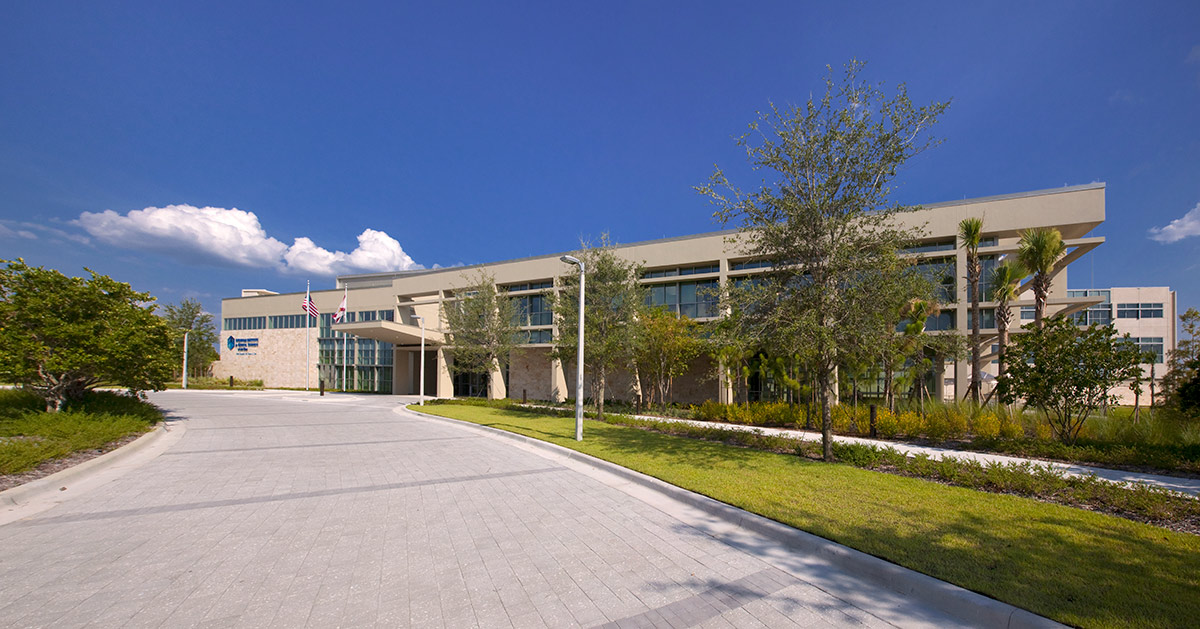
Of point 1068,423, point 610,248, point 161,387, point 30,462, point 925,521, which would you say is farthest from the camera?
point 610,248

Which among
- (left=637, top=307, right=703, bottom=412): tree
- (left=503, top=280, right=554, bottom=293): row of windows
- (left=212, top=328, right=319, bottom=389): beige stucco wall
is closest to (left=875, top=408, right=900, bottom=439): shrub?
(left=637, top=307, right=703, bottom=412): tree

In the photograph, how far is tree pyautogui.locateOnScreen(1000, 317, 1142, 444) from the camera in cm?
988

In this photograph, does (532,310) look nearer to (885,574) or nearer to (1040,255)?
(1040,255)

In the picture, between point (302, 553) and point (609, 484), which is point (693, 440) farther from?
point (302, 553)

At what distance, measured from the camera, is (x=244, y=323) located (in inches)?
2148

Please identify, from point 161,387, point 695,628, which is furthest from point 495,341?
point 695,628

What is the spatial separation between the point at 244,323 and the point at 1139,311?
88847 mm

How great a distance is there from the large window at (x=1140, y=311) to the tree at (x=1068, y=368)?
45.6 meters

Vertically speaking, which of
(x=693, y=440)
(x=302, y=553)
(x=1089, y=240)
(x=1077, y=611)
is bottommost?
(x=693, y=440)

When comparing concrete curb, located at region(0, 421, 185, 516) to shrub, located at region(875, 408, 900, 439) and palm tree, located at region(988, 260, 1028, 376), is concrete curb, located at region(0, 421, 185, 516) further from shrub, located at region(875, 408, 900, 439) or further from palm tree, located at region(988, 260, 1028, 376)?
palm tree, located at region(988, 260, 1028, 376)

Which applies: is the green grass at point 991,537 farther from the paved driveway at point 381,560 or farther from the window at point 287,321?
the window at point 287,321

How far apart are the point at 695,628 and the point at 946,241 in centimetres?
2445

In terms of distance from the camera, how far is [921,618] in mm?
3615

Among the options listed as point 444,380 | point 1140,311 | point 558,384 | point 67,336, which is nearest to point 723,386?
point 558,384
